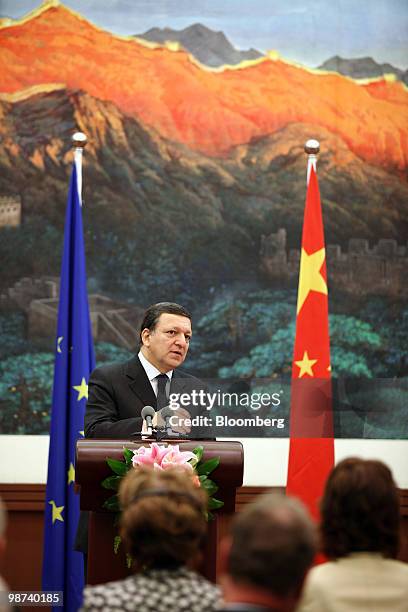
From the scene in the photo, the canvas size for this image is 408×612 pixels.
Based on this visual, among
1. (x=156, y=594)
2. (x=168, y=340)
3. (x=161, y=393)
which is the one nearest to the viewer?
(x=156, y=594)

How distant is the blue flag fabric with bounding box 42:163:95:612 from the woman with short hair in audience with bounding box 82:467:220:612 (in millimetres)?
3466

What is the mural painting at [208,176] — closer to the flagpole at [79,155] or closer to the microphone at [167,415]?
the flagpole at [79,155]

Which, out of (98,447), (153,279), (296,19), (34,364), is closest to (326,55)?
(296,19)

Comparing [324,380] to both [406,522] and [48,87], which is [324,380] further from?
[48,87]

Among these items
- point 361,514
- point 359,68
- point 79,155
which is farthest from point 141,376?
point 359,68

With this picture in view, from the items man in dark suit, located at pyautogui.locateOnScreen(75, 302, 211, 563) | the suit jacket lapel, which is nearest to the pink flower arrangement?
man in dark suit, located at pyautogui.locateOnScreen(75, 302, 211, 563)

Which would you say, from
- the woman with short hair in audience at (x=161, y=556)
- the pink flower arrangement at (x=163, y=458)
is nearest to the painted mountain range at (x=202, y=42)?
the pink flower arrangement at (x=163, y=458)

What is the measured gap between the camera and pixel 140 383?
15.9 ft

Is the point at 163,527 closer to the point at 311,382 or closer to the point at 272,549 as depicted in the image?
the point at 272,549

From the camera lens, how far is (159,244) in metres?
6.89

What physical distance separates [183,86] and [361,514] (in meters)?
5.05

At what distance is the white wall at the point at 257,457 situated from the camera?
21.9 feet

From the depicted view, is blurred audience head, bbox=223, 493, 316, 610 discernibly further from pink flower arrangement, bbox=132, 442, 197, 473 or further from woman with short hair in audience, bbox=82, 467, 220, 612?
pink flower arrangement, bbox=132, 442, 197, 473

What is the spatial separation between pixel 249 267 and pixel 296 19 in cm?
198
